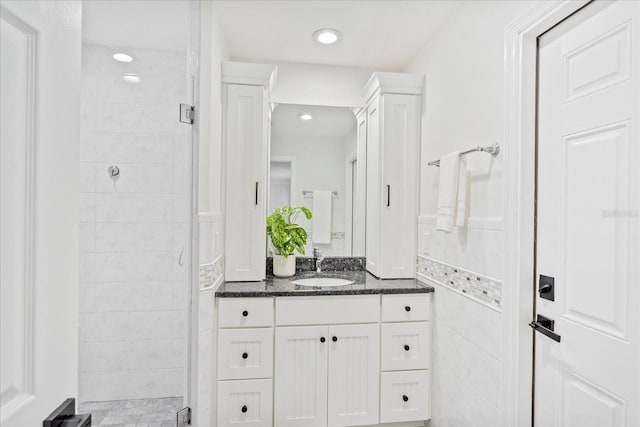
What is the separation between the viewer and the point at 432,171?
7.08 feet

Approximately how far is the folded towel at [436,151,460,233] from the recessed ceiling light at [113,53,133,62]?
1.73 m

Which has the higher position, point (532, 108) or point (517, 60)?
point (517, 60)

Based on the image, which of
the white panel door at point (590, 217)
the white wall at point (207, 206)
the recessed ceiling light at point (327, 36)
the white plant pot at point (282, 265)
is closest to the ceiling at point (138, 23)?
the white wall at point (207, 206)

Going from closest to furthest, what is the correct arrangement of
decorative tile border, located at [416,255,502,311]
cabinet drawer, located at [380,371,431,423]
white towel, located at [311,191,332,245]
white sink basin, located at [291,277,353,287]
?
decorative tile border, located at [416,255,502,311], cabinet drawer, located at [380,371,431,423], white sink basin, located at [291,277,353,287], white towel, located at [311,191,332,245]

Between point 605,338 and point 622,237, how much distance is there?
12.7 inches

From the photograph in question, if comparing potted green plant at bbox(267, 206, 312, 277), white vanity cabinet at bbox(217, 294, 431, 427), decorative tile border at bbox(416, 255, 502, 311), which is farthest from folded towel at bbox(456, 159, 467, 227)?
potted green plant at bbox(267, 206, 312, 277)

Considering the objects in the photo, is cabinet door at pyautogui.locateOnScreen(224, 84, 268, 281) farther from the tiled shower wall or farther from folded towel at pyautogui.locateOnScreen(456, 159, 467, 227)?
folded towel at pyautogui.locateOnScreen(456, 159, 467, 227)

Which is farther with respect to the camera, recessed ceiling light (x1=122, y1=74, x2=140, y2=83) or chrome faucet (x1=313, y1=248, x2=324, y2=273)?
chrome faucet (x1=313, y1=248, x2=324, y2=273)

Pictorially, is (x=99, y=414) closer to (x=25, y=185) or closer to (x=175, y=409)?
(x=175, y=409)

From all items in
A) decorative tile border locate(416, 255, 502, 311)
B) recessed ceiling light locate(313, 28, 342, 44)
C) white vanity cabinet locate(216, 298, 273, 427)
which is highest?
recessed ceiling light locate(313, 28, 342, 44)

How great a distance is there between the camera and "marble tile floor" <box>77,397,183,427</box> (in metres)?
1.80

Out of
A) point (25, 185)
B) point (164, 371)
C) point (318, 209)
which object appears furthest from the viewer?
point (318, 209)

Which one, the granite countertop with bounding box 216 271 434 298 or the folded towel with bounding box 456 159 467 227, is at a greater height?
the folded towel with bounding box 456 159 467 227

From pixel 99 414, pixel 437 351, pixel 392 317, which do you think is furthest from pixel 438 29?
pixel 99 414
